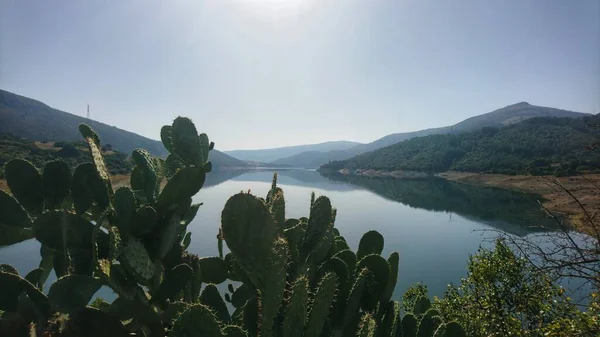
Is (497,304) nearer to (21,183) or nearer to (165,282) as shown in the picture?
(165,282)

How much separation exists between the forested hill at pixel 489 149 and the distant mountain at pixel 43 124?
82.4m

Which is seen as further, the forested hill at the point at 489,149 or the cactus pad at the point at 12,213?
the forested hill at the point at 489,149

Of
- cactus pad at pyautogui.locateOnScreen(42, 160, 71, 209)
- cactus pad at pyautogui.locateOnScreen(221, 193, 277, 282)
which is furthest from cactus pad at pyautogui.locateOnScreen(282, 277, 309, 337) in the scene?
cactus pad at pyautogui.locateOnScreen(42, 160, 71, 209)

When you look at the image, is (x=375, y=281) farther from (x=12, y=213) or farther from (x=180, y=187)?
(x=12, y=213)

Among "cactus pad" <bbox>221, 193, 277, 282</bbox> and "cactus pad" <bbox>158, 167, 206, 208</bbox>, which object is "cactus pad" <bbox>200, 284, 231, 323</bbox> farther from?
"cactus pad" <bbox>221, 193, 277, 282</bbox>

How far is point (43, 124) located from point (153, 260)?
576 feet

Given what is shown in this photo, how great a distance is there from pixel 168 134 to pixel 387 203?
156 ft

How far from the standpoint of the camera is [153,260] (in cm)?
158

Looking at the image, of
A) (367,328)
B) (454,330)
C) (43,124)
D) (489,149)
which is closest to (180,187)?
(367,328)

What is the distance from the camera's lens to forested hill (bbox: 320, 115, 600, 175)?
69.8 meters

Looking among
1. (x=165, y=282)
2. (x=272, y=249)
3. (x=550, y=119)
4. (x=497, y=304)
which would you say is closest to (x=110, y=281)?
(x=165, y=282)

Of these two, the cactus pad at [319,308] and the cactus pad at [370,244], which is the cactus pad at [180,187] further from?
the cactus pad at [370,244]

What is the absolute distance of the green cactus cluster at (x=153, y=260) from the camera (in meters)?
1.21

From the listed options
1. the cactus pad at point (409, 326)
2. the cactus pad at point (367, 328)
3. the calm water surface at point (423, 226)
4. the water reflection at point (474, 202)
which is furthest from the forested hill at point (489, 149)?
the cactus pad at point (367, 328)
